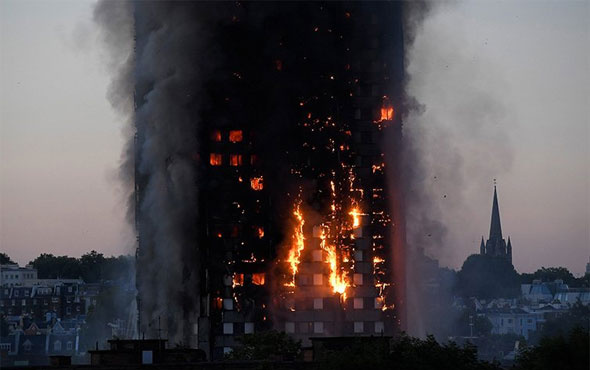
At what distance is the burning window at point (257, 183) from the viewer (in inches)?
7215

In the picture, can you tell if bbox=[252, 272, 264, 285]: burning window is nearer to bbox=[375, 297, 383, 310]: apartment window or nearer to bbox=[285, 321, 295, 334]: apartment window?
bbox=[285, 321, 295, 334]: apartment window

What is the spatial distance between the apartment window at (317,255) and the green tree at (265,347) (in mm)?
15020

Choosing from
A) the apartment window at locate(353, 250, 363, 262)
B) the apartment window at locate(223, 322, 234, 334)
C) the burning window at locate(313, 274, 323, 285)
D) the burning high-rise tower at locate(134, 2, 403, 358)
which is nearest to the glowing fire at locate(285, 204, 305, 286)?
the burning high-rise tower at locate(134, 2, 403, 358)

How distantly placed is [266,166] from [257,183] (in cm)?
174

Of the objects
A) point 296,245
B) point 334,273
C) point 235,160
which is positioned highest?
point 235,160

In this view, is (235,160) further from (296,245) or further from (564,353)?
(564,353)

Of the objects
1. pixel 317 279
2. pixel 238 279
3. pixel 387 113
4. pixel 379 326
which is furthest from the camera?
pixel 387 113

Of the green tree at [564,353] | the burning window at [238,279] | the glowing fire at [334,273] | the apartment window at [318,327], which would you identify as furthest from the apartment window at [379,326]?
the green tree at [564,353]

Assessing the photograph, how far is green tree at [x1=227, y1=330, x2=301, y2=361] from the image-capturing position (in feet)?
520

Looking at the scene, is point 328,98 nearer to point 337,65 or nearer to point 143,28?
point 337,65

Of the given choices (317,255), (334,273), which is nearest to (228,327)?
(317,255)

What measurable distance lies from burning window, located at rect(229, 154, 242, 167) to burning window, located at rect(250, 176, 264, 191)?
194 centimetres

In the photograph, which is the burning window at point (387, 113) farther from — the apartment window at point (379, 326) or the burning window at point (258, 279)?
the apartment window at point (379, 326)

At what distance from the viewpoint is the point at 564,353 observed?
407 ft
